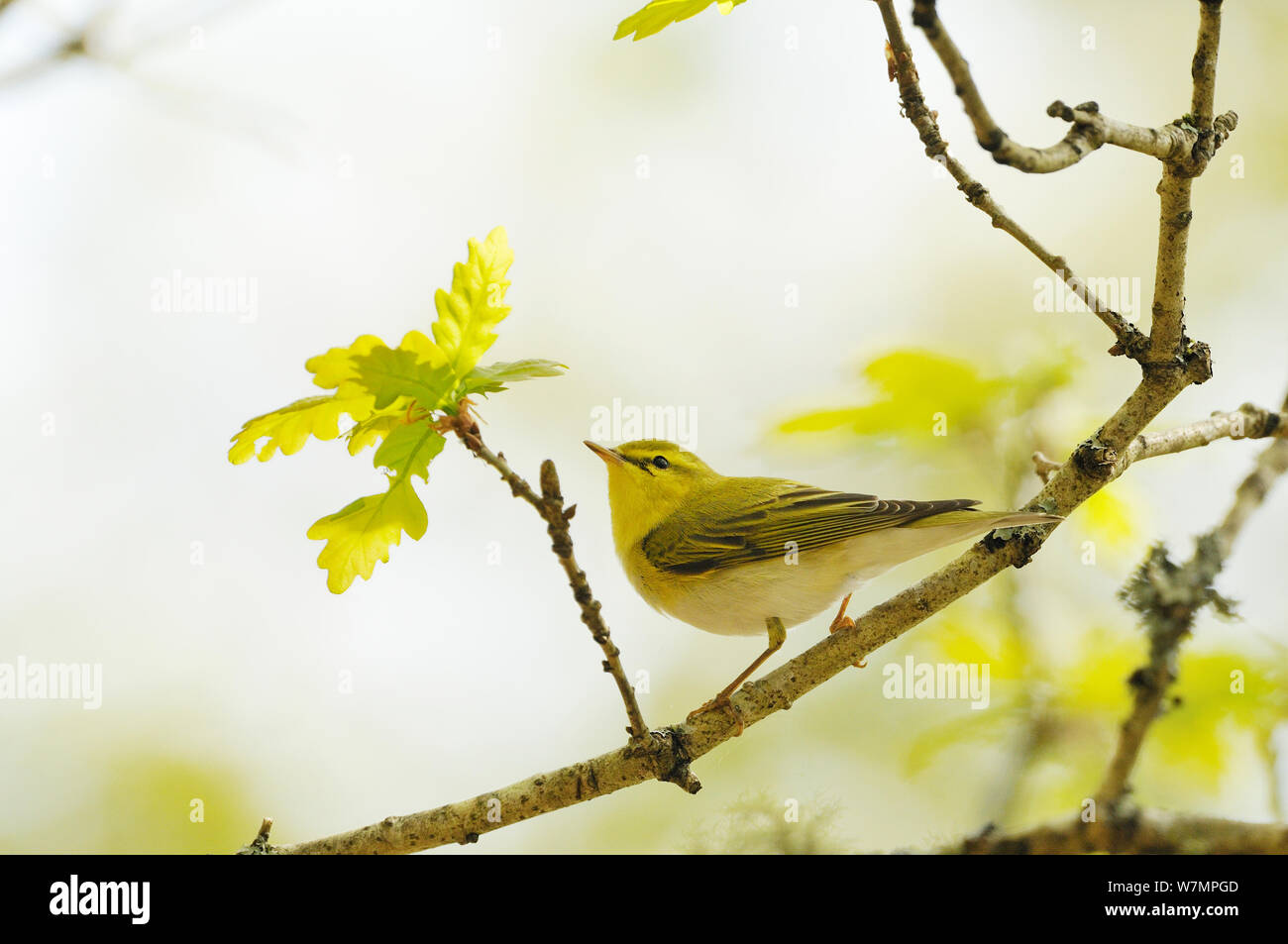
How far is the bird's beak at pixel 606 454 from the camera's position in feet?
7.46

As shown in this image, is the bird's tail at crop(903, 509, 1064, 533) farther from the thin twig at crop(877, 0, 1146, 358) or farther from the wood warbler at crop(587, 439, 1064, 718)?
the thin twig at crop(877, 0, 1146, 358)

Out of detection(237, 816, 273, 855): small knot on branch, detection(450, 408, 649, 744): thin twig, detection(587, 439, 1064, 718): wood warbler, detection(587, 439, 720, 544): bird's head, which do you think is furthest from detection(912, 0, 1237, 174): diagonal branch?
detection(237, 816, 273, 855): small knot on branch

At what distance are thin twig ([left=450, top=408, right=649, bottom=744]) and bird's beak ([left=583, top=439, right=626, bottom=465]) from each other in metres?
0.81

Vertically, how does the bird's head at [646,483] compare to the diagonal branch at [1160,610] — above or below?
above

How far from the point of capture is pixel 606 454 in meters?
2.43

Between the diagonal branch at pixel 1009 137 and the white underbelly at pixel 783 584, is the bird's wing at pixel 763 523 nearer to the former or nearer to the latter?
the white underbelly at pixel 783 584

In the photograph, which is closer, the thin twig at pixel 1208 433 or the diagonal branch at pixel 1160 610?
the diagonal branch at pixel 1160 610

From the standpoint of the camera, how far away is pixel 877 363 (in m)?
2.35

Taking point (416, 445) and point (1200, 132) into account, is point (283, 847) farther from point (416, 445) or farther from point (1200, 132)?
point (1200, 132)

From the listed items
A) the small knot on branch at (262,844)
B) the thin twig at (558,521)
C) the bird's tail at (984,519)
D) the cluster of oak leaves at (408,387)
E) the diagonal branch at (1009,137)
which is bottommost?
the small knot on branch at (262,844)

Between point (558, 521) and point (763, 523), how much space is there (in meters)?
1.28

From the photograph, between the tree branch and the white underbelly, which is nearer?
the tree branch

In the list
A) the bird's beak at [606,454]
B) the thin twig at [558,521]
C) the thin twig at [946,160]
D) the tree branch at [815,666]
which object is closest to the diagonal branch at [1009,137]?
the thin twig at [946,160]

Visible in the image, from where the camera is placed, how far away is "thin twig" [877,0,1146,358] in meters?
1.27
